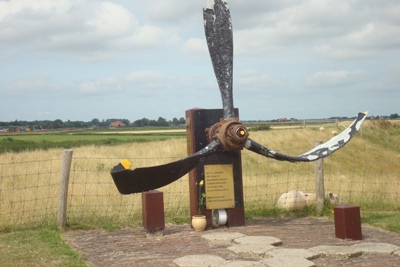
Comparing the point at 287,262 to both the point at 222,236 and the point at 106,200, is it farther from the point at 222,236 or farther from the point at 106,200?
the point at 106,200

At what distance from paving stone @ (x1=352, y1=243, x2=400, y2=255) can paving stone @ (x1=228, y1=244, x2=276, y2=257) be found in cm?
106

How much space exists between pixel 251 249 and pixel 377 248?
4.90 feet

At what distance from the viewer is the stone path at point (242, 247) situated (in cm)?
570

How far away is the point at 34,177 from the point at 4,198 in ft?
14.3

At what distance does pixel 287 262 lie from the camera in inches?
214

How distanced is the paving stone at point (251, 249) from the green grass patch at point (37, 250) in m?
1.76

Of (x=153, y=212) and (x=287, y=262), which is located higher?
(x=153, y=212)

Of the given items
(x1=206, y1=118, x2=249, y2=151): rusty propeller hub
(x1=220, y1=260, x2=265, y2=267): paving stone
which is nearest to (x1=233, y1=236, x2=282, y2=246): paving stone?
(x1=220, y1=260, x2=265, y2=267): paving stone

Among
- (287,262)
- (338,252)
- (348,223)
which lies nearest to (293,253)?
(287,262)

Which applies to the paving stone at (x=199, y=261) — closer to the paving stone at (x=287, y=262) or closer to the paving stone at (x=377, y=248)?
the paving stone at (x=287, y=262)

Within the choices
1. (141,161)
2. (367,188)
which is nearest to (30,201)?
(367,188)

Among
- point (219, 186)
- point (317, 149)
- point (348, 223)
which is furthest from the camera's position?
point (219, 186)

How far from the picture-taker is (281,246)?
6438 mm

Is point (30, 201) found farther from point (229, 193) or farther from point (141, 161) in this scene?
point (141, 161)
